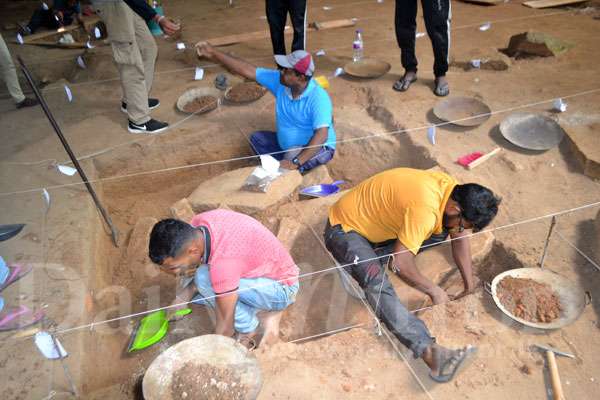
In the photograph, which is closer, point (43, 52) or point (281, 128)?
point (281, 128)

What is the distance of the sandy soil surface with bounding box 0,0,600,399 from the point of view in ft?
7.73

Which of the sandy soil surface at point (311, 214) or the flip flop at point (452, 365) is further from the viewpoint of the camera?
the sandy soil surface at point (311, 214)

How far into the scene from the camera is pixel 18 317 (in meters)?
2.58

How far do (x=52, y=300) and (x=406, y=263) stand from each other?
2.03 m

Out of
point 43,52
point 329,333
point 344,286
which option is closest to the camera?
point 329,333

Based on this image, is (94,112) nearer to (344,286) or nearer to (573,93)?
(344,286)

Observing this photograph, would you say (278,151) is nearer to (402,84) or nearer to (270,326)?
(402,84)

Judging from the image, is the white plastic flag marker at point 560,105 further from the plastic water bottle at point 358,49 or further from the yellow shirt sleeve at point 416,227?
the yellow shirt sleeve at point 416,227

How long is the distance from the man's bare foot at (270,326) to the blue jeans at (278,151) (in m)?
1.38

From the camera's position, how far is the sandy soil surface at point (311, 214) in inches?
92.7

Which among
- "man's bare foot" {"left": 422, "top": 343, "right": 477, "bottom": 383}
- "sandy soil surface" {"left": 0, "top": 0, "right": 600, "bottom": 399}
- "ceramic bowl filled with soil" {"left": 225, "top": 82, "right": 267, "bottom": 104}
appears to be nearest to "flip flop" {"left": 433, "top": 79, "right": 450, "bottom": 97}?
"sandy soil surface" {"left": 0, "top": 0, "right": 600, "bottom": 399}

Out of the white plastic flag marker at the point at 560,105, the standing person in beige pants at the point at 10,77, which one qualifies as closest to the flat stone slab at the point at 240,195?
the white plastic flag marker at the point at 560,105

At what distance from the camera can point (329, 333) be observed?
8.76ft

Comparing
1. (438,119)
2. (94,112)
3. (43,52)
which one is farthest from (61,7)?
(438,119)
